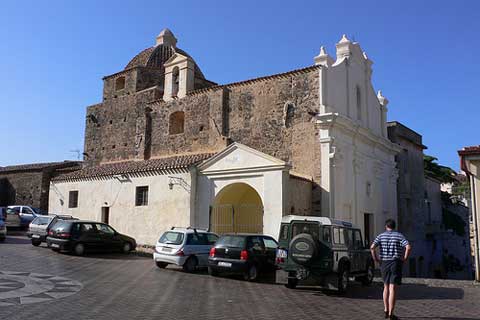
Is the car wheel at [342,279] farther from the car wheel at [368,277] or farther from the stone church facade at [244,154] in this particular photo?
the stone church facade at [244,154]

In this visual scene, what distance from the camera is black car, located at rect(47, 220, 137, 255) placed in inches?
699

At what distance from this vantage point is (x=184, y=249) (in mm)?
15039

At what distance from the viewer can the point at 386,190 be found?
25.5m

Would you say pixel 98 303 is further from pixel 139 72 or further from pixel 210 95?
pixel 139 72

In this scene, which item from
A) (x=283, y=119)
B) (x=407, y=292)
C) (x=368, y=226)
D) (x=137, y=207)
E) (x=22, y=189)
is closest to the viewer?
(x=407, y=292)

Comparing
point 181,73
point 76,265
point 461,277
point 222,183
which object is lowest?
point 461,277

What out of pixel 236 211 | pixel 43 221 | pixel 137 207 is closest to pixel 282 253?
pixel 236 211

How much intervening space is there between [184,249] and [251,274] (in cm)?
268

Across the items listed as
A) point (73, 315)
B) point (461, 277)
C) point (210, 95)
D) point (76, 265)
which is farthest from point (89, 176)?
point (461, 277)

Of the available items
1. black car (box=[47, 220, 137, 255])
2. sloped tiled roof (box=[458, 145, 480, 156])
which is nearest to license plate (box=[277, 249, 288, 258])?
sloped tiled roof (box=[458, 145, 480, 156])

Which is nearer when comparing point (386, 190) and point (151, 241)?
point (151, 241)

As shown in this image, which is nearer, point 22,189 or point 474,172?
point 474,172

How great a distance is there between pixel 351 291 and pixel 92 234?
10.8m

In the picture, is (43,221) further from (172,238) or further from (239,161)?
(239,161)
